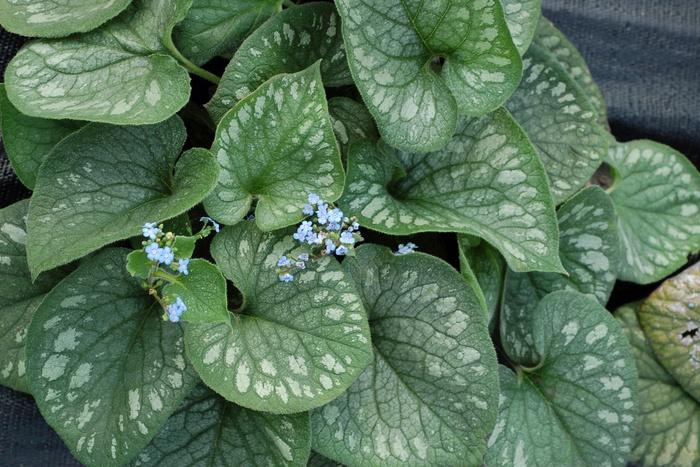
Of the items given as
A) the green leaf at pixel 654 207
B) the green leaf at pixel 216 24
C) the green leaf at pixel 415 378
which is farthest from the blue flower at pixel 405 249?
the green leaf at pixel 654 207

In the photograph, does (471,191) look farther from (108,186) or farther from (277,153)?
(108,186)

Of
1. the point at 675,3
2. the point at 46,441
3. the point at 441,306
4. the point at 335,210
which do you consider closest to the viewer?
the point at 335,210

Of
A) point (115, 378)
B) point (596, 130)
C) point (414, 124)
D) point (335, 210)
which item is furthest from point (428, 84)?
point (115, 378)

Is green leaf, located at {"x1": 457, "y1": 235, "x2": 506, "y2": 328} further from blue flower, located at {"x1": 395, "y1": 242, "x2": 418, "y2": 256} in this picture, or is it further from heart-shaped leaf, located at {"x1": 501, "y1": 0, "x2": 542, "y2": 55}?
heart-shaped leaf, located at {"x1": 501, "y1": 0, "x2": 542, "y2": 55}

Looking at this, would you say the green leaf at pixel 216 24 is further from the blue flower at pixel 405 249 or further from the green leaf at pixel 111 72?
the blue flower at pixel 405 249

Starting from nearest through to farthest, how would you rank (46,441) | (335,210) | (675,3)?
(335,210) → (46,441) → (675,3)

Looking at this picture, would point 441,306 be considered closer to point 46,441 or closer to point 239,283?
point 239,283
